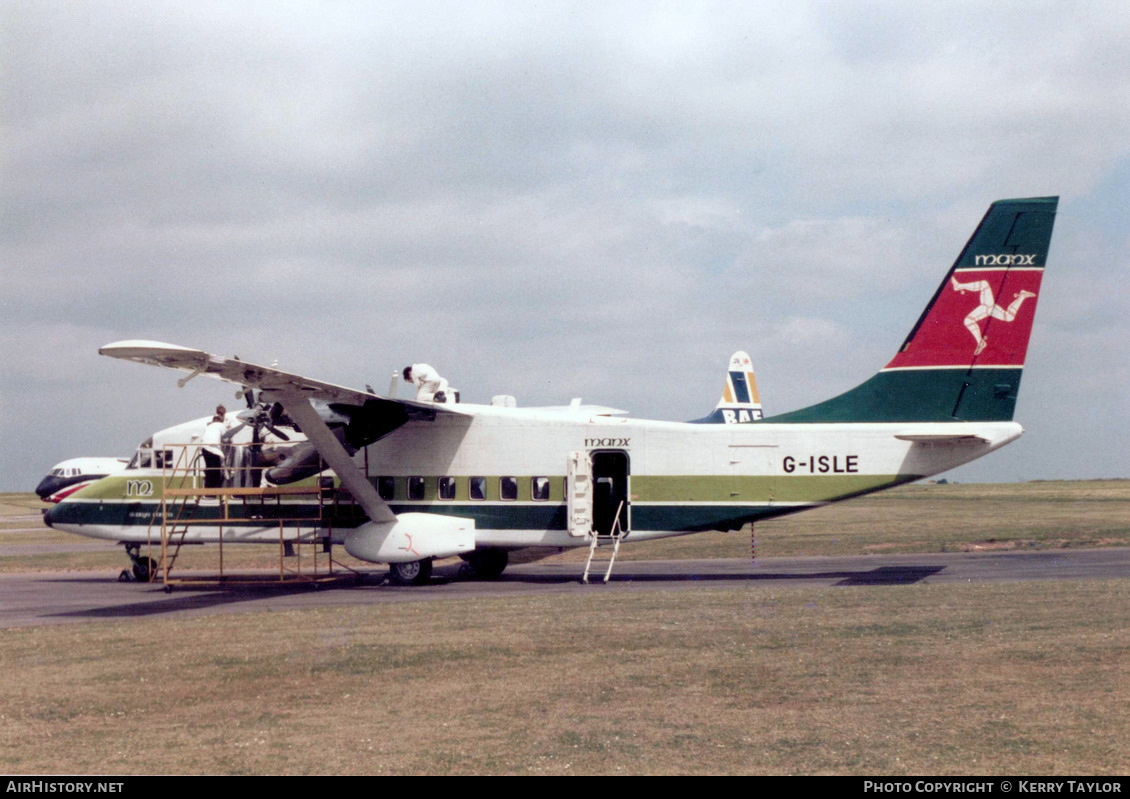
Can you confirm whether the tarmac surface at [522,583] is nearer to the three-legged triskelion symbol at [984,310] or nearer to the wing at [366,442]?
the wing at [366,442]

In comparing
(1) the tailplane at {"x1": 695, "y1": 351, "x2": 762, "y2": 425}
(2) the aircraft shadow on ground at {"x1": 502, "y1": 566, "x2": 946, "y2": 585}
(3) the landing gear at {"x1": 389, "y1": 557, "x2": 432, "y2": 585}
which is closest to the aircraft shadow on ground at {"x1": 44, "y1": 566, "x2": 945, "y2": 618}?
(2) the aircraft shadow on ground at {"x1": 502, "y1": 566, "x2": 946, "y2": 585}

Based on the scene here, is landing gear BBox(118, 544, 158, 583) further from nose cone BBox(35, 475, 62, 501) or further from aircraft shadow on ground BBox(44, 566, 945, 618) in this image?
nose cone BBox(35, 475, 62, 501)

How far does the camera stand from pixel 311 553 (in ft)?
105

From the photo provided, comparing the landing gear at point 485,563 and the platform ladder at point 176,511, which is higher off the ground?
the platform ladder at point 176,511

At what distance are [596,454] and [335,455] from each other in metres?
5.71

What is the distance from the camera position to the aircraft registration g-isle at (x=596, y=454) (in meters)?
20.7

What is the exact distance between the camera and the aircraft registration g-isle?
20.7m

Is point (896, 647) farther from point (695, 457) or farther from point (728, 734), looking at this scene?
point (695, 457)

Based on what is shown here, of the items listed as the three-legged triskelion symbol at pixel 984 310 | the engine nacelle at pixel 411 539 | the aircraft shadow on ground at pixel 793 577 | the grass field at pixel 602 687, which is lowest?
the aircraft shadow on ground at pixel 793 577

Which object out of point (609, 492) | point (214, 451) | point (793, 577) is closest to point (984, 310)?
point (793, 577)

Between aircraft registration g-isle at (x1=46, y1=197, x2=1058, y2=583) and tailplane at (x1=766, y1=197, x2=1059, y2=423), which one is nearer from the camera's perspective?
tailplane at (x1=766, y1=197, x2=1059, y2=423)

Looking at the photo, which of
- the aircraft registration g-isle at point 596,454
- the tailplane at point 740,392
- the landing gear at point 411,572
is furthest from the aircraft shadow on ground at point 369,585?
the tailplane at point 740,392

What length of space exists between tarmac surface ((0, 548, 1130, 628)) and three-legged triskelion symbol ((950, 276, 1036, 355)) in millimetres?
4837

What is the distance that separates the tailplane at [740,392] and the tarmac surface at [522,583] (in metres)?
21.8
